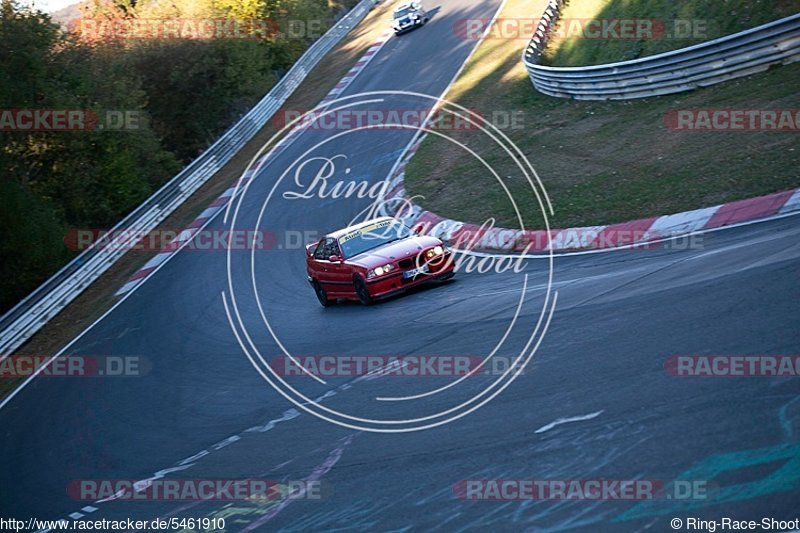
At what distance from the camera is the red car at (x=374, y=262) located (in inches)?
515

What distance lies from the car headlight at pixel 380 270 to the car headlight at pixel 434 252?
55 cm

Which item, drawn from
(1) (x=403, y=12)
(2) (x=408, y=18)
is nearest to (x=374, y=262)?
(2) (x=408, y=18)

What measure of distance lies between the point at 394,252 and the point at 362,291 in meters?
0.78

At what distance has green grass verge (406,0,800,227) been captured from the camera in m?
13.3

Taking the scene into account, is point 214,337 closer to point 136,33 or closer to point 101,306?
point 101,306

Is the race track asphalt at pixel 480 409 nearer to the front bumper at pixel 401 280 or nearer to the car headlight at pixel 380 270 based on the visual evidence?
the front bumper at pixel 401 280

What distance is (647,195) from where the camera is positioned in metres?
14.0

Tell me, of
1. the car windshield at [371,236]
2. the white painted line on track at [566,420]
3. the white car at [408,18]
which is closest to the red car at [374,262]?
the car windshield at [371,236]

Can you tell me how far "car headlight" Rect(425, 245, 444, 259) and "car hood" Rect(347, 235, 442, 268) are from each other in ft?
0.22

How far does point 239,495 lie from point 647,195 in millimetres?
8896

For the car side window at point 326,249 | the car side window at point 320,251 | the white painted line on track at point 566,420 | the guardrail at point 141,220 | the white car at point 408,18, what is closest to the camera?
the white painted line on track at point 566,420

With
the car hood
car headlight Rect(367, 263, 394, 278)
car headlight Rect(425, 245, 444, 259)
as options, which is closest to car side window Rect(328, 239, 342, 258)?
the car hood

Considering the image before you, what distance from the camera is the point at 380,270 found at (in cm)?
1311

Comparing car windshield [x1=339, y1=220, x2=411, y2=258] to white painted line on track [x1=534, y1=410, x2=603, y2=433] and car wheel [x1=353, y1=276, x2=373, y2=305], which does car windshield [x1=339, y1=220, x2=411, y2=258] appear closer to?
car wheel [x1=353, y1=276, x2=373, y2=305]
